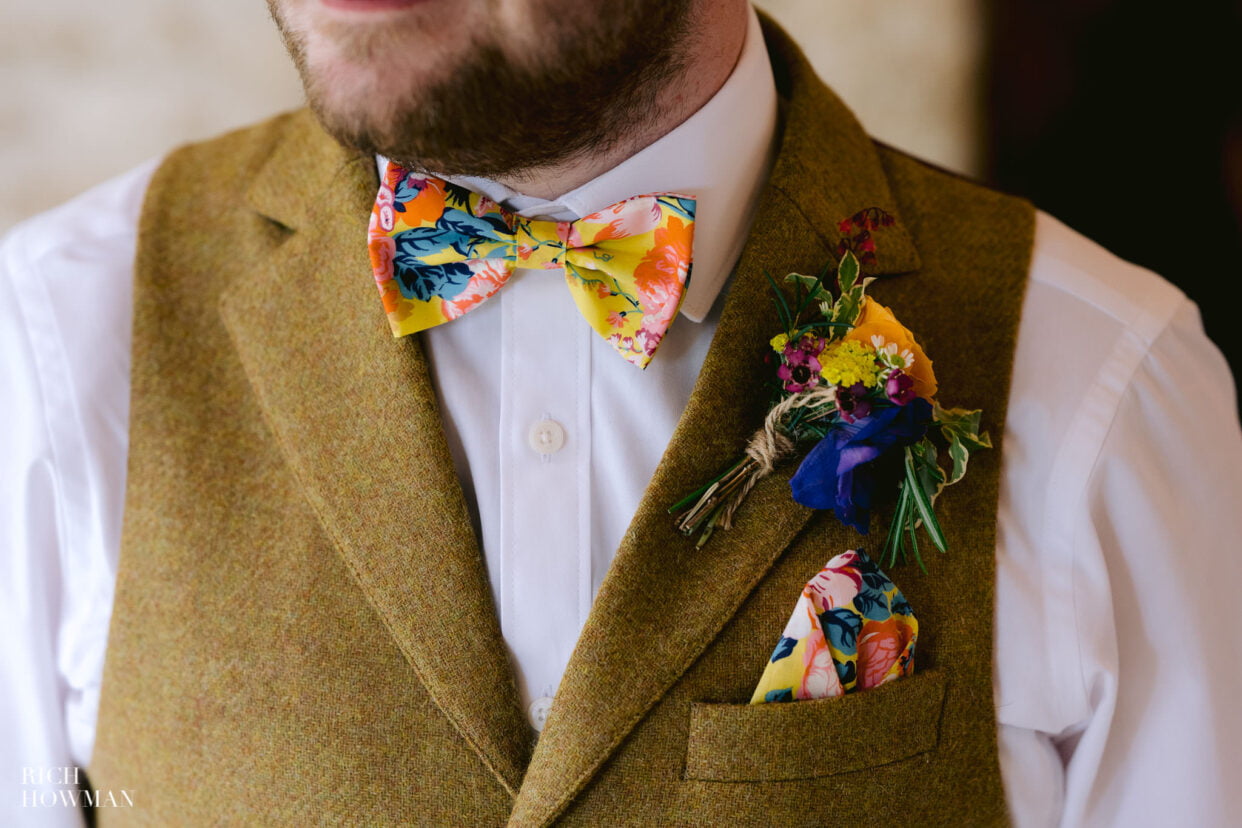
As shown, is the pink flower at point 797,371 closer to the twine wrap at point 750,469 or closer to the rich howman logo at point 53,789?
the twine wrap at point 750,469

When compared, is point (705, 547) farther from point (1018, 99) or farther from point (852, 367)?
point (1018, 99)

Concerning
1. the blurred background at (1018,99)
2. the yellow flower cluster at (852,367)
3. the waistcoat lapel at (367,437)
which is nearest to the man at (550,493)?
the waistcoat lapel at (367,437)

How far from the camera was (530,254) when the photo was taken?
95 cm

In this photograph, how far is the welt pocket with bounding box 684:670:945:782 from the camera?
892 millimetres

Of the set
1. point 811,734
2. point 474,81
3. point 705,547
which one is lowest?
point 811,734

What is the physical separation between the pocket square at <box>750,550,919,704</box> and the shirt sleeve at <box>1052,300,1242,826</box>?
195 millimetres

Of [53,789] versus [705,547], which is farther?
[53,789]

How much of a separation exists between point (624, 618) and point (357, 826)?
29 centimetres

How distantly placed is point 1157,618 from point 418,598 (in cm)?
71

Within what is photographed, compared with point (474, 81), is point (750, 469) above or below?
below

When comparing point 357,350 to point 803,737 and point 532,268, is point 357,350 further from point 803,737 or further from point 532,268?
point 803,737

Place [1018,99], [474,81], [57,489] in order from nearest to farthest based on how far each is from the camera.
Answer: [474,81] < [57,489] < [1018,99]

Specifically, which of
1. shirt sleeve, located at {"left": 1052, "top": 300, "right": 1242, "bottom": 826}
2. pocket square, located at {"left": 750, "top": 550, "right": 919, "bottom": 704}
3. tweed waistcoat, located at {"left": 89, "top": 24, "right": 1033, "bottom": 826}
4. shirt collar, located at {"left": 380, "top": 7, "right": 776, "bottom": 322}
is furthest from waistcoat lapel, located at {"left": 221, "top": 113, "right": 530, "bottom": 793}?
shirt sleeve, located at {"left": 1052, "top": 300, "right": 1242, "bottom": 826}

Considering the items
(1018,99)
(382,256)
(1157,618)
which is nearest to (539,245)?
(382,256)
